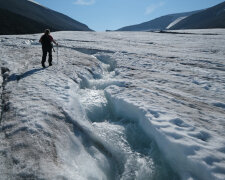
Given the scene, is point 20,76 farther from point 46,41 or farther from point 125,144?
point 125,144

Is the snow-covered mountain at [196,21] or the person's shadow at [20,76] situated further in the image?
the snow-covered mountain at [196,21]

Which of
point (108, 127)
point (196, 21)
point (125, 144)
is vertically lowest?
point (125, 144)

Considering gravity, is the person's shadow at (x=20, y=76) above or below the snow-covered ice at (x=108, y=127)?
above

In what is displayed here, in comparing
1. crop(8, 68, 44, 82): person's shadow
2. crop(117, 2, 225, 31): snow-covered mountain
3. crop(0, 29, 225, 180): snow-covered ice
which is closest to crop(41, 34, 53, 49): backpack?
crop(0, 29, 225, 180): snow-covered ice

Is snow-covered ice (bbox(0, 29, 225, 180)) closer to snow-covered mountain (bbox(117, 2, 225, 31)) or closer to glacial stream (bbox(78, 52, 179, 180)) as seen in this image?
glacial stream (bbox(78, 52, 179, 180))

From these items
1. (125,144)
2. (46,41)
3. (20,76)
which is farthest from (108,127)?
(46,41)

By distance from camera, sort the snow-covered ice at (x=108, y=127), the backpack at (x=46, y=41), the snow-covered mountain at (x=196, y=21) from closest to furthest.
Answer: the snow-covered ice at (x=108, y=127) < the backpack at (x=46, y=41) < the snow-covered mountain at (x=196, y=21)

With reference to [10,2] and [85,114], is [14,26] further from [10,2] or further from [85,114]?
[85,114]

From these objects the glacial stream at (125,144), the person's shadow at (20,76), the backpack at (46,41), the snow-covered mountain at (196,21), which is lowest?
the glacial stream at (125,144)

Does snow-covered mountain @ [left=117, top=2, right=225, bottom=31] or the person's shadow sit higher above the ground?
snow-covered mountain @ [left=117, top=2, right=225, bottom=31]

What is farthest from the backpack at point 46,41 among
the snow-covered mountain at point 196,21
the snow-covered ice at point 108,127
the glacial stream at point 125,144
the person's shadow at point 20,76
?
the snow-covered mountain at point 196,21

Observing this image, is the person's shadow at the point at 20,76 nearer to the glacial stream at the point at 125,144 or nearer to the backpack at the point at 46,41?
the backpack at the point at 46,41

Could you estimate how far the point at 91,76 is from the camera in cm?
945

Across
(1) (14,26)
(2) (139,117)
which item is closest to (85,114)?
(2) (139,117)
